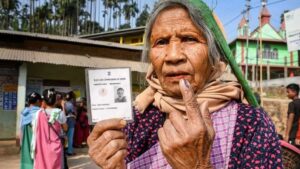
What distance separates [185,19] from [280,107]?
20055 mm

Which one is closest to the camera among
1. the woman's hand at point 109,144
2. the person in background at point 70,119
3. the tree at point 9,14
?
the woman's hand at point 109,144

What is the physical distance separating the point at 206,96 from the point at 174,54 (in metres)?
0.20

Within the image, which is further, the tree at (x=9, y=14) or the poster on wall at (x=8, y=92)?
the tree at (x=9, y=14)

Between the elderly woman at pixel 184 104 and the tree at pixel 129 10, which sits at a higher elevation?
the tree at pixel 129 10

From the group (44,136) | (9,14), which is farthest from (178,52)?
(9,14)

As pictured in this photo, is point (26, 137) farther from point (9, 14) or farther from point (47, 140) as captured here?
point (9, 14)

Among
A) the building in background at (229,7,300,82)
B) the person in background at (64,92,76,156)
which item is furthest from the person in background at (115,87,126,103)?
the building in background at (229,7,300,82)

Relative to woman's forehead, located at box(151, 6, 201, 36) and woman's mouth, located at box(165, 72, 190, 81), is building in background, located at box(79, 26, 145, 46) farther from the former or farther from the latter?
woman's mouth, located at box(165, 72, 190, 81)

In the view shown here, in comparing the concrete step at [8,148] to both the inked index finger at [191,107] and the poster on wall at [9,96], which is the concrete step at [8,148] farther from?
the inked index finger at [191,107]

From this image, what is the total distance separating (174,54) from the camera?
53.6 inches

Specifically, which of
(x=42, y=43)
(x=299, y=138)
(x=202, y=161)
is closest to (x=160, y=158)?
(x=202, y=161)

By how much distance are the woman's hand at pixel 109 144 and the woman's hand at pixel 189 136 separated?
20cm

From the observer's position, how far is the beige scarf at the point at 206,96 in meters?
1.40

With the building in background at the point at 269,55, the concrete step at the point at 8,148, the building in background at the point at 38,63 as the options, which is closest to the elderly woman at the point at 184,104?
the building in background at the point at 38,63
